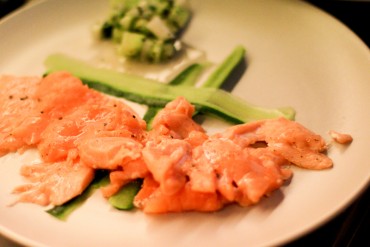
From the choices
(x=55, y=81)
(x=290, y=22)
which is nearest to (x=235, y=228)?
(x=55, y=81)

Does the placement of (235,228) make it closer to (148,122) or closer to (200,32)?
(148,122)

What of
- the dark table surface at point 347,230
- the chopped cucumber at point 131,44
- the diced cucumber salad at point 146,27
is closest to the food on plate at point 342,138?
the dark table surface at point 347,230

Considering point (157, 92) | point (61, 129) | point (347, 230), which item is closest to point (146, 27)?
point (157, 92)

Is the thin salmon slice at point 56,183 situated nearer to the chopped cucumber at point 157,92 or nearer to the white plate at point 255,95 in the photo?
the white plate at point 255,95

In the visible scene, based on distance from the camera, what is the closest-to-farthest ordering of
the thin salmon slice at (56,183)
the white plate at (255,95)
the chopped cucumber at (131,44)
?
the white plate at (255,95), the thin salmon slice at (56,183), the chopped cucumber at (131,44)

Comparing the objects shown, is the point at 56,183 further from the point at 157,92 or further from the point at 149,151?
the point at 157,92
